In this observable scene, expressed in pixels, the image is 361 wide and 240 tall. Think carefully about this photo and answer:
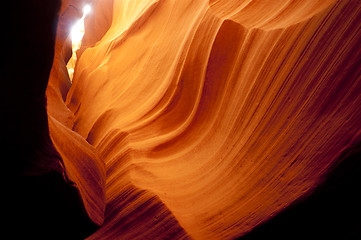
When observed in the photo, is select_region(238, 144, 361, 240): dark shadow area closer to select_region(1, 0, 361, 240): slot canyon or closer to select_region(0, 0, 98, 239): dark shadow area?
select_region(1, 0, 361, 240): slot canyon

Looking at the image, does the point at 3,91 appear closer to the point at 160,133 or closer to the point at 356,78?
the point at 160,133

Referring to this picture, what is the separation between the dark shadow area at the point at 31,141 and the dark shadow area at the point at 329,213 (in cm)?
105

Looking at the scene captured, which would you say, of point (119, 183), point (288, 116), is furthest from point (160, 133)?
point (288, 116)

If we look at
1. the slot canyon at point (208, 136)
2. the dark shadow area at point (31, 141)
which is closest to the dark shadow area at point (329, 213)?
the slot canyon at point (208, 136)

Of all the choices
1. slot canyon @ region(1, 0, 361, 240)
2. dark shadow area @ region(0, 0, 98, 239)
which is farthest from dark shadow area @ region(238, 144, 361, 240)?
dark shadow area @ region(0, 0, 98, 239)

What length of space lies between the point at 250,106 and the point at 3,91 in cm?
144

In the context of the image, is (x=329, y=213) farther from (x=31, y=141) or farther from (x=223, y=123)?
(x=31, y=141)

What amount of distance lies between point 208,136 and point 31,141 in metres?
1.21

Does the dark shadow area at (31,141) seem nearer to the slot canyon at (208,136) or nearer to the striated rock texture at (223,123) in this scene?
the slot canyon at (208,136)

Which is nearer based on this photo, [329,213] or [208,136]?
[329,213]

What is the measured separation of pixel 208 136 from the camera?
201cm

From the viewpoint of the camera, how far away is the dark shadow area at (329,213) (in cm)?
122

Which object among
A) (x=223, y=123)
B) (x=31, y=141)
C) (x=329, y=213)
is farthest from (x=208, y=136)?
(x=31, y=141)

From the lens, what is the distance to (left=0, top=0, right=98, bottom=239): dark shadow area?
987 millimetres
